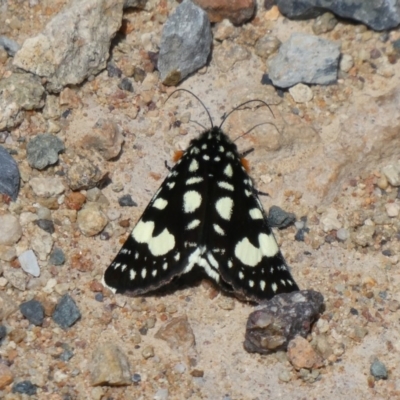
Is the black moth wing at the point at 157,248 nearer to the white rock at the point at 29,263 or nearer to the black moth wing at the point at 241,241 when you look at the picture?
the black moth wing at the point at 241,241

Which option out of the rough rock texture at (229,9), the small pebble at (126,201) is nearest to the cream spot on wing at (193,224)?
the small pebble at (126,201)

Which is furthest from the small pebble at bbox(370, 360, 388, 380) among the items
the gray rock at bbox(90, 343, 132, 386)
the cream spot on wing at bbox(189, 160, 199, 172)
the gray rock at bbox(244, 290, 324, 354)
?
the cream spot on wing at bbox(189, 160, 199, 172)

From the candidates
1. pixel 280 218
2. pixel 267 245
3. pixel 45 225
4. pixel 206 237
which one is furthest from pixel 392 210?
pixel 45 225

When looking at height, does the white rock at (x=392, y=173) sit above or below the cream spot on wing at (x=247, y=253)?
above

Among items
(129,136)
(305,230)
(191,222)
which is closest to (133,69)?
(129,136)

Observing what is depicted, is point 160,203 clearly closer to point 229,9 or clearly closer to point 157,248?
point 157,248

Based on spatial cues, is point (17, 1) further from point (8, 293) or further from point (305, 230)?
point (305, 230)

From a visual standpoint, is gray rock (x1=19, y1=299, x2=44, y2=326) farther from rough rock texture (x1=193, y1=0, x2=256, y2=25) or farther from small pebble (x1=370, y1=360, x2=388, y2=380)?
rough rock texture (x1=193, y1=0, x2=256, y2=25)
